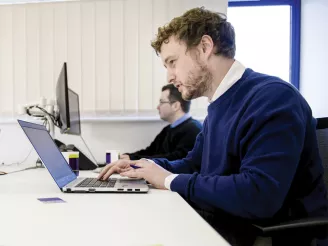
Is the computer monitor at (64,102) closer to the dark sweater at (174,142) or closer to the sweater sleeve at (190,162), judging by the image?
the dark sweater at (174,142)

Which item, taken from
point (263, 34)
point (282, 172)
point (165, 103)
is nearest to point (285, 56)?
point (263, 34)

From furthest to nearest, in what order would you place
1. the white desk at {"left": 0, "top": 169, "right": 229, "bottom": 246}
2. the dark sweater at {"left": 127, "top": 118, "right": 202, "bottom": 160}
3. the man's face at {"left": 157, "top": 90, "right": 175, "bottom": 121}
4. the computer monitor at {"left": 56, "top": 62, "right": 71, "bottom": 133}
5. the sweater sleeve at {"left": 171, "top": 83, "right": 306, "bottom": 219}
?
the man's face at {"left": 157, "top": 90, "right": 175, "bottom": 121} → the dark sweater at {"left": 127, "top": 118, "right": 202, "bottom": 160} → the computer monitor at {"left": 56, "top": 62, "right": 71, "bottom": 133} → the sweater sleeve at {"left": 171, "top": 83, "right": 306, "bottom": 219} → the white desk at {"left": 0, "top": 169, "right": 229, "bottom": 246}

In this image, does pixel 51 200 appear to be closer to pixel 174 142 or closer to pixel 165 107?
pixel 174 142

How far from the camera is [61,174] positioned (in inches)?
45.7

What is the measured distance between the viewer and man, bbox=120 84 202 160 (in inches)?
96.7

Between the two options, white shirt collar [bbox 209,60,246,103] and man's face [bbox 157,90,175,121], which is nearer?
white shirt collar [bbox 209,60,246,103]

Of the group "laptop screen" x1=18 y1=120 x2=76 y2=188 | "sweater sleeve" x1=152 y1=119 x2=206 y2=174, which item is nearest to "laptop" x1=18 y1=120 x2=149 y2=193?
"laptop screen" x1=18 y1=120 x2=76 y2=188

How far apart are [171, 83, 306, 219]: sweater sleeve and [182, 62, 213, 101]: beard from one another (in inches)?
11.6

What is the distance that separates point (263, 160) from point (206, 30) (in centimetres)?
54

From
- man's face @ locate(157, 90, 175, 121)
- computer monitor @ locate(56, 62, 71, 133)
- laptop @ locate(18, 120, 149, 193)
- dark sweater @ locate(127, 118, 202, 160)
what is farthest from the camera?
man's face @ locate(157, 90, 175, 121)

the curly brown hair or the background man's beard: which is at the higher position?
the curly brown hair

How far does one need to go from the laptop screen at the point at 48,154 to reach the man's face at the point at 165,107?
142 cm

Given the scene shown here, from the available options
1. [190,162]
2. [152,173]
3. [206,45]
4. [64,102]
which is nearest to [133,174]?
[152,173]

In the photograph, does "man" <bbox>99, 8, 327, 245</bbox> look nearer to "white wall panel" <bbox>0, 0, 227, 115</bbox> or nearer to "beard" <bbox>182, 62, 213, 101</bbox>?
"beard" <bbox>182, 62, 213, 101</bbox>
